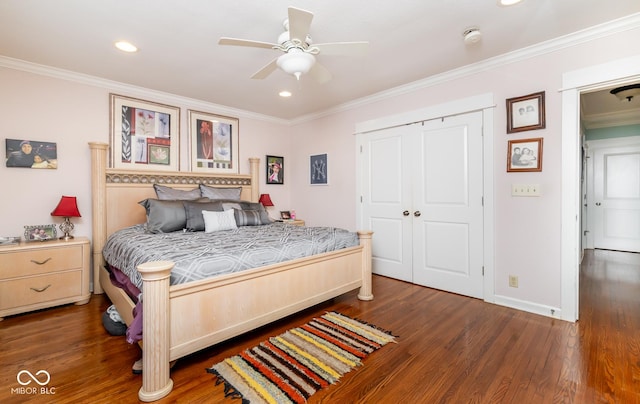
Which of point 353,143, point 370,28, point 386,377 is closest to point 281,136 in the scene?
point 353,143

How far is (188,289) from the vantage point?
1.78m

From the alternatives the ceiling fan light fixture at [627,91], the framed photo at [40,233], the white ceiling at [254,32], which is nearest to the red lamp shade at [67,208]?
the framed photo at [40,233]

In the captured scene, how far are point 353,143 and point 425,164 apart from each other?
1150 millimetres

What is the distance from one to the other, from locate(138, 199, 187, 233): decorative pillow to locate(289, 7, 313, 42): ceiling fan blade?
2.15 metres

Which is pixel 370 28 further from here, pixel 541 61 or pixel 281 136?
pixel 281 136

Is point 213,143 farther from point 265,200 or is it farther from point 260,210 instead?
point 260,210

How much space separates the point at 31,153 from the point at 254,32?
2625 mm

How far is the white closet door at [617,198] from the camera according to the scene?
17.3ft

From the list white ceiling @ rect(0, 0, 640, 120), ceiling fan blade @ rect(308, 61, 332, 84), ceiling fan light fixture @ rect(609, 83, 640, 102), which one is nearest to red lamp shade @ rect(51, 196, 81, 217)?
white ceiling @ rect(0, 0, 640, 120)

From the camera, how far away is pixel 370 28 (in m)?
2.30

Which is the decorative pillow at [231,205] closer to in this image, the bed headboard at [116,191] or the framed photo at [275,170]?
→ the bed headboard at [116,191]

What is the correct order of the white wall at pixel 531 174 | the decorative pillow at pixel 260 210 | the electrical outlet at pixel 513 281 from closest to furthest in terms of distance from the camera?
1. the white wall at pixel 531 174
2. the electrical outlet at pixel 513 281
3. the decorative pillow at pixel 260 210

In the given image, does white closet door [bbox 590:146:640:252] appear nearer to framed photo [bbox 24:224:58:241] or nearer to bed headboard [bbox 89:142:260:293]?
bed headboard [bbox 89:142:260:293]

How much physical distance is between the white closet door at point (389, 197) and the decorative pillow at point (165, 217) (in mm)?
2334
